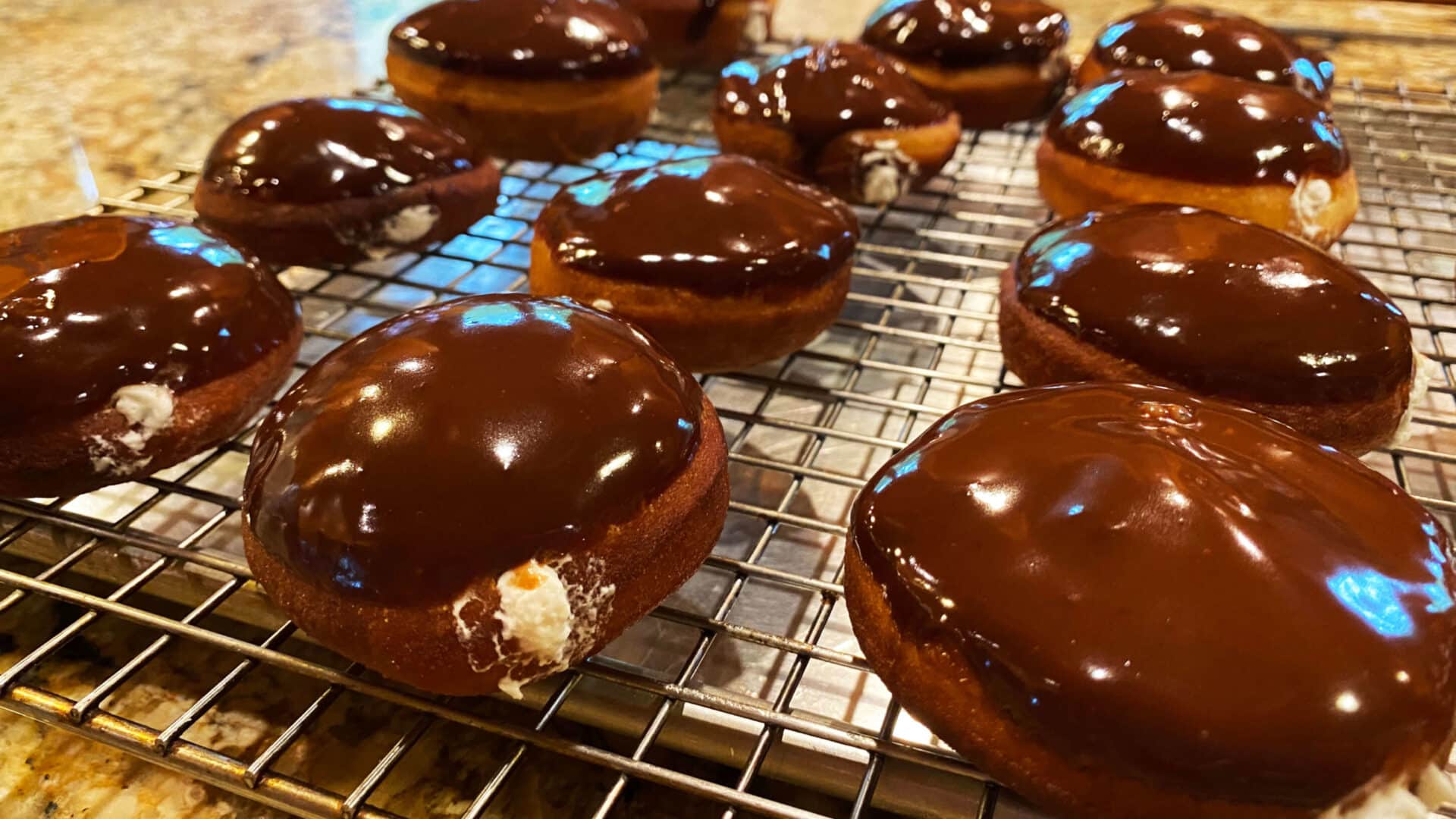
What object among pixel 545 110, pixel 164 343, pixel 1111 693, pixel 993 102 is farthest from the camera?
pixel 993 102

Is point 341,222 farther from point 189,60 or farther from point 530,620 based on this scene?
point 189,60

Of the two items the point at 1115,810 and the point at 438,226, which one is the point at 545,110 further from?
the point at 1115,810

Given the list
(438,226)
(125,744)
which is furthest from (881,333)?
(125,744)

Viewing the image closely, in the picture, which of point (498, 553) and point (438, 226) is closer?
point (498, 553)

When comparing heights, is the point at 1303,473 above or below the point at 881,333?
above

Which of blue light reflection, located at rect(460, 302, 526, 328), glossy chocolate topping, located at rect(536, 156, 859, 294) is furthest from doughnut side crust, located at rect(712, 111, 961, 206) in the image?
blue light reflection, located at rect(460, 302, 526, 328)

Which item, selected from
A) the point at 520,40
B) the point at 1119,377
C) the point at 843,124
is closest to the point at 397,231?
the point at 520,40

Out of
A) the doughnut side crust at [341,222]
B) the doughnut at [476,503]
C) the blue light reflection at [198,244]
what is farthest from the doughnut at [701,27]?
the doughnut at [476,503]
